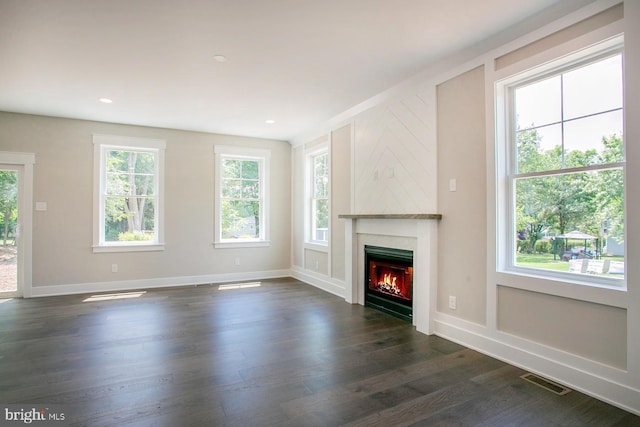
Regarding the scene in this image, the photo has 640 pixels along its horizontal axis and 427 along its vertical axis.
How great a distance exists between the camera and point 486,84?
302cm

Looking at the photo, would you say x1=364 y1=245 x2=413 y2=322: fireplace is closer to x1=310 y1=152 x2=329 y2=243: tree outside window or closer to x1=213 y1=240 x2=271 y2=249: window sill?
x1=310 y1=152 x2=329 y2=243: tree outside window

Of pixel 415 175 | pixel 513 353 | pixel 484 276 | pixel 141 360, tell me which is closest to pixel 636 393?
pixel 513 353

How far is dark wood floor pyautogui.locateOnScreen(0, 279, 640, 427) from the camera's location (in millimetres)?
2070

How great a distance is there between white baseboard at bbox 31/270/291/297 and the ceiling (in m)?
2.65

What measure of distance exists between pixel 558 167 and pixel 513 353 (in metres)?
1.51

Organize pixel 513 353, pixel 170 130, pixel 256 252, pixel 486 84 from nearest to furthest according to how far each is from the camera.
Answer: pixel 513 353 < pixel 486 84 < pixel 170 130 < pixel 256 252

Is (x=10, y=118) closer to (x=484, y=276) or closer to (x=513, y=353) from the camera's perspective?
(x=484, y=276)

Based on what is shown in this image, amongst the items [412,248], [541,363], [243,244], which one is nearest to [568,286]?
[541,363]

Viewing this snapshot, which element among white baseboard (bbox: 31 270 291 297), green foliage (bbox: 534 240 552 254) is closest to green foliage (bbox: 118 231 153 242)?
white baseboard (bbox: 31 270 291 297)

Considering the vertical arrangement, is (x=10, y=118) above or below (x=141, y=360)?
above

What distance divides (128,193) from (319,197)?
318 centimetres

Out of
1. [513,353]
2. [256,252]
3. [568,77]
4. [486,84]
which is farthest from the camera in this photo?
[256,252]

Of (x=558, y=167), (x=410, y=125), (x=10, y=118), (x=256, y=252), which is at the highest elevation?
(x=10, y=118)

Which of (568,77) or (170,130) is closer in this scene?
(568,77)
